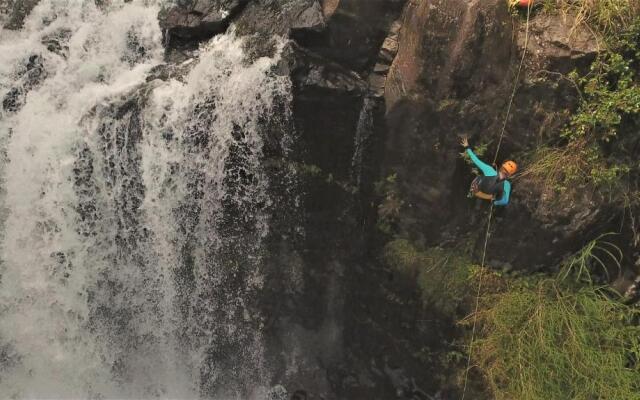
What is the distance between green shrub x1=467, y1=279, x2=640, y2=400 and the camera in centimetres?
439

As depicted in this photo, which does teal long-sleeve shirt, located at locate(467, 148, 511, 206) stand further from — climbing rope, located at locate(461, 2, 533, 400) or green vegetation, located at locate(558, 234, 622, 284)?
green vegetation, located at locate(558, 234, 622, 284)

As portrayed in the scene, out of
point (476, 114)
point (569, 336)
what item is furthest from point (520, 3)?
point (569, 336)

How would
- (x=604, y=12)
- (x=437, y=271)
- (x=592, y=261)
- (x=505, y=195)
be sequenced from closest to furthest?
(x=604, y=12) → (x=505, y=195) → (x=592, y=261) → (x=437, y=271)

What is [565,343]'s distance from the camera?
4.42 m

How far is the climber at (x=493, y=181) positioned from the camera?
4.24 m

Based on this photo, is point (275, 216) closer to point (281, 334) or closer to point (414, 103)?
point (281, 334)

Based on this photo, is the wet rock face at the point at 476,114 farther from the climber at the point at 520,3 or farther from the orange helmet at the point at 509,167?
the orange helmet at the point at 509,167

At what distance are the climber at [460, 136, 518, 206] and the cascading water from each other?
1.87 m

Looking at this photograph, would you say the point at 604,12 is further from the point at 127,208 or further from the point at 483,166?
the point at 127,208

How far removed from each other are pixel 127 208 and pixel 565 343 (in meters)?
4.52

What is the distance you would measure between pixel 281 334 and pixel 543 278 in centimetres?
290

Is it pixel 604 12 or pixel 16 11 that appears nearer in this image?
pixel 604 12

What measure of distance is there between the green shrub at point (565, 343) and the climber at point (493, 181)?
3.20 ft

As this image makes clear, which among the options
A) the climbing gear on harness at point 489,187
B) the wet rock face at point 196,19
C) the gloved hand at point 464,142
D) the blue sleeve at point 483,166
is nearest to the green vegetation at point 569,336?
the climbing gear on harness at point 489,187
